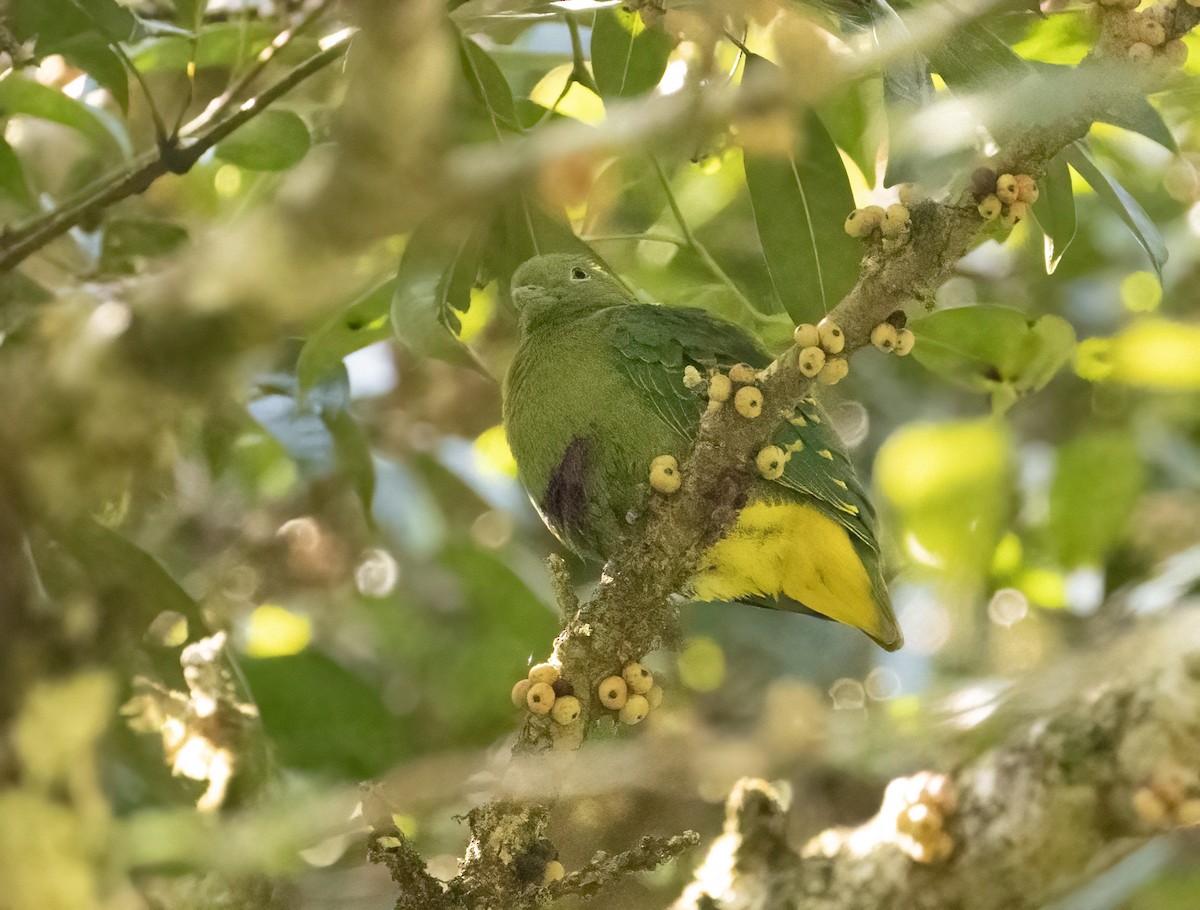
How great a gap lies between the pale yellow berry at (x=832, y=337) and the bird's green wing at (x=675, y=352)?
449mm

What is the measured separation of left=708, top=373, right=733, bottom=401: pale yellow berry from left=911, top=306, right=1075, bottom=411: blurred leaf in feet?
1.44

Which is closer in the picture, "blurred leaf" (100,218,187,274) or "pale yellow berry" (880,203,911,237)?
"pale yellow berry" (880,203,911,237)

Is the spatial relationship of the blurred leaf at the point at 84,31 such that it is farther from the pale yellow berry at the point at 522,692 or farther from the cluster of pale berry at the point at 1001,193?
the cluster of pale berry at the point at 1001,193

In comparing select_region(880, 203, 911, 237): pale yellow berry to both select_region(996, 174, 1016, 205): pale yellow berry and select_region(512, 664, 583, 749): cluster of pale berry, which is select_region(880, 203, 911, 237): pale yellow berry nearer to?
select_region(996, 174, 1016, 205): pale yellow berry

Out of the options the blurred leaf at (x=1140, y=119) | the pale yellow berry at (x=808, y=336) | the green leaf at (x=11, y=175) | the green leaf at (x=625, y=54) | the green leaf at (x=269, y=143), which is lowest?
the pale yellow berry at (x=808, y=336)

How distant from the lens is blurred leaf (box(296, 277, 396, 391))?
2.15 m

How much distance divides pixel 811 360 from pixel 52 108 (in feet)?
5.05

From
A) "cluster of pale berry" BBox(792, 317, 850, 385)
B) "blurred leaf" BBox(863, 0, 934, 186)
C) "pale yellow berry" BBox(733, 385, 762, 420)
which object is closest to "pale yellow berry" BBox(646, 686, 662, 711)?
"pale yellow berry" BBox(733, 385, 762, 420)

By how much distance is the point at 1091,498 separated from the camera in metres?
2.94

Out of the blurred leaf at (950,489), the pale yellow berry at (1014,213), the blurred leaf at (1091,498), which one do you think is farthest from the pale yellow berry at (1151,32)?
the blurred leaf at (1091,498)

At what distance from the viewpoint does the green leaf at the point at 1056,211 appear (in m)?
1.82

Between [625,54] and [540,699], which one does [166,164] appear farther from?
[540,699]

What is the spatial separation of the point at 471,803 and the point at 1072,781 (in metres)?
0.99

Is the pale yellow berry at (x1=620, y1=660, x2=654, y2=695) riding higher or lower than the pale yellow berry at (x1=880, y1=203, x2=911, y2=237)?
lower
